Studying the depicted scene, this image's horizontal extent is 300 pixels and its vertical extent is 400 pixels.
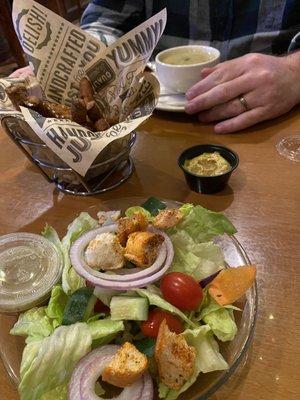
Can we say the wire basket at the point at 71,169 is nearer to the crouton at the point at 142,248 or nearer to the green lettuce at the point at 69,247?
the green lettuce at the point at 69,247

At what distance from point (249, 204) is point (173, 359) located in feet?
1.68

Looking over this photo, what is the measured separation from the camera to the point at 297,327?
2.37 ft

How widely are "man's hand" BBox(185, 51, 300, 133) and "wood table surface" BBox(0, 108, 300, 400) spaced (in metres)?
0.04

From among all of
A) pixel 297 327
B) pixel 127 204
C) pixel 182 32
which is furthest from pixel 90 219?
pixel 182 32

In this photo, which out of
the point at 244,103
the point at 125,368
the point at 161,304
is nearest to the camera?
the point at 125,368

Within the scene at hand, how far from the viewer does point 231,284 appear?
0.72 metres

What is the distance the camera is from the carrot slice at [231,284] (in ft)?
2.32

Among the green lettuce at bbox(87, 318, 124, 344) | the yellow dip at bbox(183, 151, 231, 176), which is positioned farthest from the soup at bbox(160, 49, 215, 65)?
the green lettuce at bbox(87, 318, 124, 344)

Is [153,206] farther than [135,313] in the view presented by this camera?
Yes

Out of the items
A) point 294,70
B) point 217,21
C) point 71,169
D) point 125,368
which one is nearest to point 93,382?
point 125,368

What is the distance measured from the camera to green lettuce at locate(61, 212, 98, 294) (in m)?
0.77

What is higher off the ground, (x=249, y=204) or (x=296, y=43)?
(x=296, y=43)

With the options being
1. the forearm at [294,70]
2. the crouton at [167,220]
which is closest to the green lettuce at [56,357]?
the crouton at [167,220]

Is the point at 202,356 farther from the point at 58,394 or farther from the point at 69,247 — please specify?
the point at 69,247
